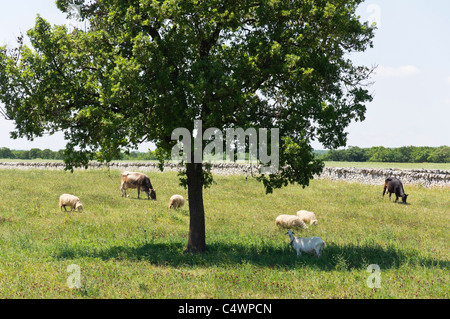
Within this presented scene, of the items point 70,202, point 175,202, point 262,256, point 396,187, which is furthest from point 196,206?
point 396,187

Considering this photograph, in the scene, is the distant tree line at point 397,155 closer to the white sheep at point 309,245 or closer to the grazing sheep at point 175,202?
the grazing sheep at point 175,202

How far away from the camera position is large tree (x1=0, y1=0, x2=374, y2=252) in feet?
44.5

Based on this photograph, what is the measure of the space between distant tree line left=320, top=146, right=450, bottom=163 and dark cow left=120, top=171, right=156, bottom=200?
46928 millimetres

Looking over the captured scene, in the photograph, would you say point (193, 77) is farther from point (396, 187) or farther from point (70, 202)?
point (396, 187)

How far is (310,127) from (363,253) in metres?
5.19

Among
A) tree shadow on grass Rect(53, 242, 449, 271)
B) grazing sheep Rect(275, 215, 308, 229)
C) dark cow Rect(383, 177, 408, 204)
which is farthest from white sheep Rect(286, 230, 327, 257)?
dark cow Rect(383, 177, 408, 204)

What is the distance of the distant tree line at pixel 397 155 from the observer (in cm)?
7367

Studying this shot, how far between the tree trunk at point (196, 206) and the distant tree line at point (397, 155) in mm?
58775

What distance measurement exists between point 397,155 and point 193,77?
238 feet

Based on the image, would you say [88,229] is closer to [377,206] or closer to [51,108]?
[51,108]

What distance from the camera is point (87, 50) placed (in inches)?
610

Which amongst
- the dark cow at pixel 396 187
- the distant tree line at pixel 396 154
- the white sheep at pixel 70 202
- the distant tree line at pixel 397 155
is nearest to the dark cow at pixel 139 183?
the white sheep at pixel 70 202

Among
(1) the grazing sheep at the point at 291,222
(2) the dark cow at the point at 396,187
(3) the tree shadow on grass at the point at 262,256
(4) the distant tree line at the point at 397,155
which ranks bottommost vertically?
(3) the tree shadow on grass at the point at 262,256

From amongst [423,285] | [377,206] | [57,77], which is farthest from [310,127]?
[377,206]
